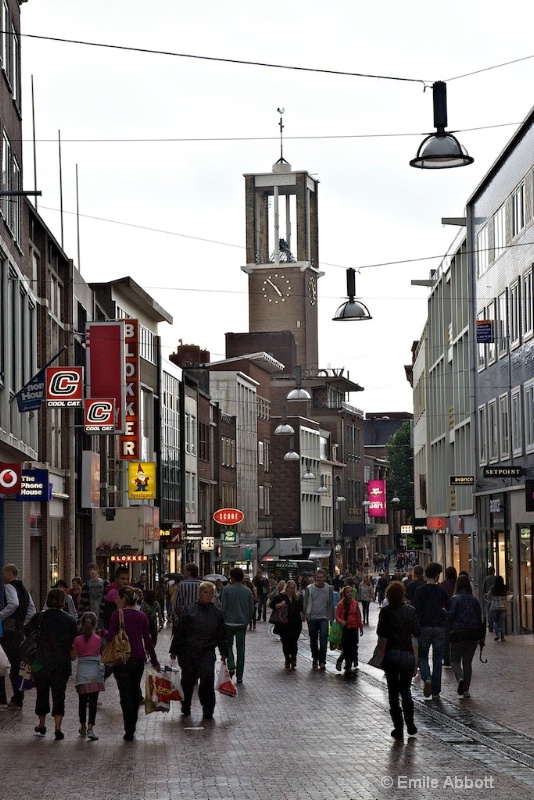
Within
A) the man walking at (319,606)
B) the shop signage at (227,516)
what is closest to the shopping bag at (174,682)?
the man walking at (319,606)

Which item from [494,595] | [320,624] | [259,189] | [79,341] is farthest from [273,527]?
[320,624]

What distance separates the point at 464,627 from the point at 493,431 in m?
27.0

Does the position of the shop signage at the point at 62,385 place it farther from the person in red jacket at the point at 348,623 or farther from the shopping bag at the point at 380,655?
the shopping bag at the point at 380,655

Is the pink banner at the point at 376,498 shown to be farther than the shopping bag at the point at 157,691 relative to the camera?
Yes

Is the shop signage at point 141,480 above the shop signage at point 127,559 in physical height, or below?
above

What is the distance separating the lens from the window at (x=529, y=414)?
128ft

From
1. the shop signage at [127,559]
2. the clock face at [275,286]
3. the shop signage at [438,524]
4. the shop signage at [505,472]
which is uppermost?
the clock face at [275,286]

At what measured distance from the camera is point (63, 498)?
4338 cm

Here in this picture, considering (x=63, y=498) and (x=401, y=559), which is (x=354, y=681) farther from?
(x=401, y=559)

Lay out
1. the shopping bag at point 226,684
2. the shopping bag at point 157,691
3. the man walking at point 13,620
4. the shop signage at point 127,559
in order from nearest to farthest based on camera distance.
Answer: the shopping bag at point 157,691
the shopping bag at point 226,684
the man walking at point 13,620
the shop signage at point 127,559

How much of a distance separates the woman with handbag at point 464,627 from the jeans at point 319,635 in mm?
6510

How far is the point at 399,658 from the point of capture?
1539 centimetres

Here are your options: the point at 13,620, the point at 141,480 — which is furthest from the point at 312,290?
the point at 13,620

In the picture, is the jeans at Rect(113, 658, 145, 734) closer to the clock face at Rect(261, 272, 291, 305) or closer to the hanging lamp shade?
the hanging lamp shade
